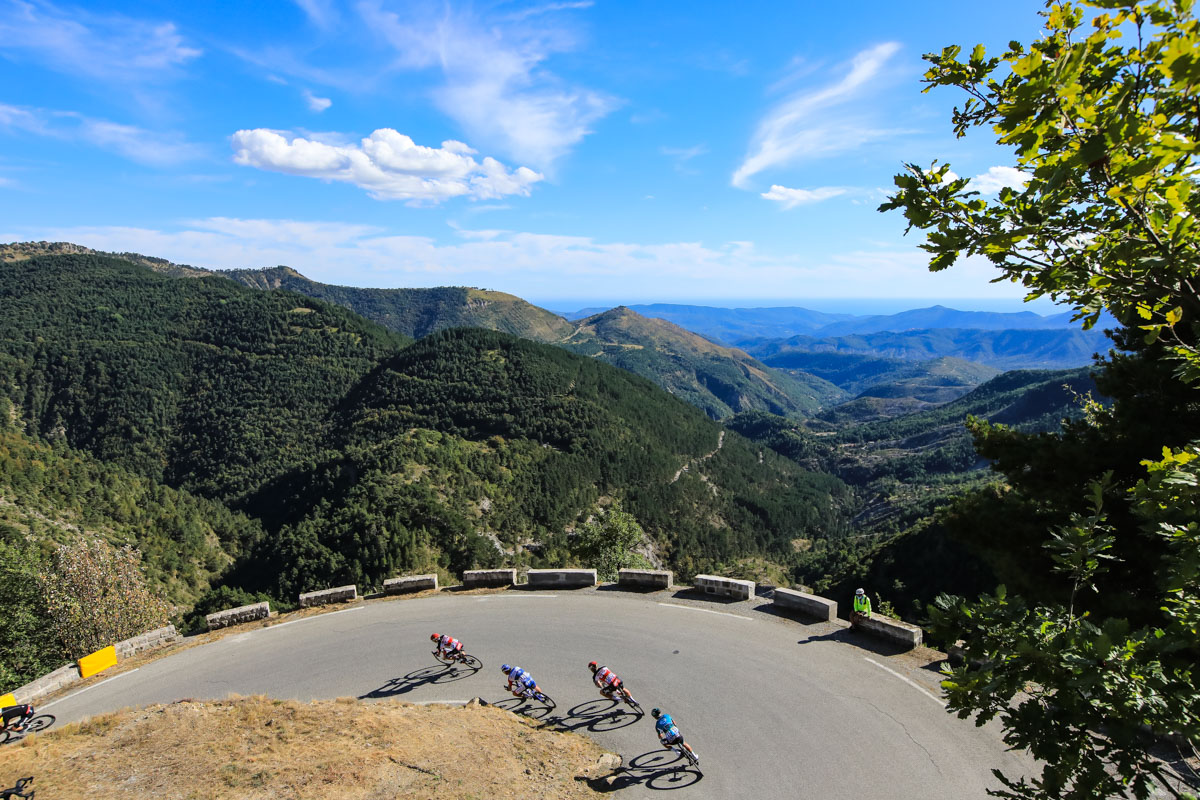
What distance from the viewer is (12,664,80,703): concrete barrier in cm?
1627

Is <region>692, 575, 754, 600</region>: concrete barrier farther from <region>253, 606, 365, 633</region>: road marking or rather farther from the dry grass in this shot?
<region>253, 606, 365, 633</region>: road marking

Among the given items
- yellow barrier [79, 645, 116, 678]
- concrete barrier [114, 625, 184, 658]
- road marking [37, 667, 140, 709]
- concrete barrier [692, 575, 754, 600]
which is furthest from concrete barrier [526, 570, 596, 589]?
yellow barrier [79, 645, 116, 678]

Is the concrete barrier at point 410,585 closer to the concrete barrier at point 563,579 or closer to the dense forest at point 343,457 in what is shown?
the concrete barrier at point 563,579

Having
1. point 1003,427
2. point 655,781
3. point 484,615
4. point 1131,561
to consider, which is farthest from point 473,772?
point 1003,427

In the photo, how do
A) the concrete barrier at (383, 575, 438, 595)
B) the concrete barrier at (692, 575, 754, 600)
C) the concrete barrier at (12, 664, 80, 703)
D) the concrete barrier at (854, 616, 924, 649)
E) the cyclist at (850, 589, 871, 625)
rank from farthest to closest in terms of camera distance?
1. the concrete barrier at (383, 575, 438, 595)
2. the concrete barrier at (692, 575, 754, 600)
3. the concrete barrier at (12, 664, 80, 703)
4. the cyclist at (850, 589, 871, 625)
5. the concrete barrier at (854, 616, 924, 649)

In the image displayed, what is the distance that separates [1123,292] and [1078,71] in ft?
6.11

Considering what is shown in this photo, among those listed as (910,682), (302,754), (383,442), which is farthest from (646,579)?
(383,442)

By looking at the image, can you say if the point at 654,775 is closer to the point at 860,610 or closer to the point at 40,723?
the point at 860,610

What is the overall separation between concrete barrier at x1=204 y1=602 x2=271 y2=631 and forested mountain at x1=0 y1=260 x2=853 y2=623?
172 ft

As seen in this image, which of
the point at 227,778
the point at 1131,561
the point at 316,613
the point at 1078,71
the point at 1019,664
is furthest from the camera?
the point at 316,613

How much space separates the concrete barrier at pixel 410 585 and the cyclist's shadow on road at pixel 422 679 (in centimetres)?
583

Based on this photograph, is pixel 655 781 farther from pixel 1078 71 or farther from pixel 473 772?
pixel 1078 71

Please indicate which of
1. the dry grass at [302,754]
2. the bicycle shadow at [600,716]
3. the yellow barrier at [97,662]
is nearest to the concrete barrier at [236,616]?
the yellow barrier at [97,662]

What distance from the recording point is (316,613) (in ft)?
67.0
